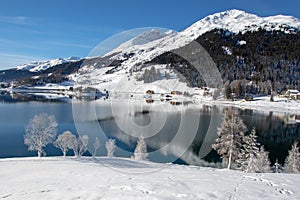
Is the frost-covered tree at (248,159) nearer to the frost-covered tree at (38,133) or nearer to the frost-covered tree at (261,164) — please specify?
the frost-covered tree at (261,164)

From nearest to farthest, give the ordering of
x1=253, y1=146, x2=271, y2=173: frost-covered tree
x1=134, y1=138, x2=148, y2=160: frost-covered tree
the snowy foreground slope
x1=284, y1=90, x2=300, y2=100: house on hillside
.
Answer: the snowy foreground slope → x1=253, y1=146, x2=271, y2=173: frost-covered tree → x1=134, y1=138, x2=148, y2=160: frost-covered tree → x1=284, y1=90, x2=300, y2=100: house on hillside

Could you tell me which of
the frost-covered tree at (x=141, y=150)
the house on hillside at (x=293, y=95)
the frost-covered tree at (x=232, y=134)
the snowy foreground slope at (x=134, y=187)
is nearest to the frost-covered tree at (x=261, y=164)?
the frost-covered tree at (x=232, y=134)

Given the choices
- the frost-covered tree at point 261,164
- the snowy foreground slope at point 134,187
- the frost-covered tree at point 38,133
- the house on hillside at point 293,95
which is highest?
the house on hillside at point 293,95

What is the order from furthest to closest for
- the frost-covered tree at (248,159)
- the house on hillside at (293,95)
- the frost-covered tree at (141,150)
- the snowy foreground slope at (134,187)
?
the house on hillside at (293,95), the frost-covered tree at (141,150), the frost-covered tree at (248,159), the snowy foreground slope at (134,187)

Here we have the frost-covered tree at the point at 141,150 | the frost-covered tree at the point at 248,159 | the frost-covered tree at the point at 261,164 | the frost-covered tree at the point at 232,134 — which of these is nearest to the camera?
the frost-covered tree at the point at 248,159

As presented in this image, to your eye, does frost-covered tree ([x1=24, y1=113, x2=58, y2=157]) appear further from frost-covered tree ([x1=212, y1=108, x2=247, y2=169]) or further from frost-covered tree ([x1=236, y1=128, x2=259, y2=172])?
frost-covered tree ([x1=236, y1=128, x2=259, y2=172])

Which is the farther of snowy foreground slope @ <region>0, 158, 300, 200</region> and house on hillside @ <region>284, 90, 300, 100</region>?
house on hillside @ <region>284, 90, 300, 100</region>

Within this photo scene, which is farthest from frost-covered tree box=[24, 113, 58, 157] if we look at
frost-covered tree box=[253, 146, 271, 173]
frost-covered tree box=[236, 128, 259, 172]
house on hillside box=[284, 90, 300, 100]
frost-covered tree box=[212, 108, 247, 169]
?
house on hillside box=[284, 90, 300, 100]

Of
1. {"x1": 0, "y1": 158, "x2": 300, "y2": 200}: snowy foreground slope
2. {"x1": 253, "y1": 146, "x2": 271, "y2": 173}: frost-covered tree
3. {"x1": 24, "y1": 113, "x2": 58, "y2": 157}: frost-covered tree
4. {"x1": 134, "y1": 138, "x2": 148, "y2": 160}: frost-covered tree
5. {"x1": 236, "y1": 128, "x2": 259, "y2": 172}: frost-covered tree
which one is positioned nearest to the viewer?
{"x1": 0, "y1": 158, "x2": 300, "y2": 200}: snowy foreground slope

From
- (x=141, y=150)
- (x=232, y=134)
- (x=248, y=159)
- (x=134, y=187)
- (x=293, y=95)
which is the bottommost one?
(x=248, y=159)

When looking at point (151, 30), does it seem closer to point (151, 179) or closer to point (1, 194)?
point (151, 179)

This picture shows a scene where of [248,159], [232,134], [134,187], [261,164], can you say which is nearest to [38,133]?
[232,134]

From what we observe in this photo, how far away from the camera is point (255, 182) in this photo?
11.0m

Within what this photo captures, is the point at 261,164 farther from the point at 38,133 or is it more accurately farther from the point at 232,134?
the point at 38,133
